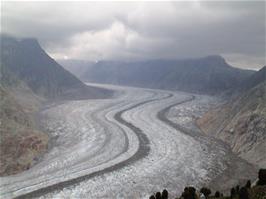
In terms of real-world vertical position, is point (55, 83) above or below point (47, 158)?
above

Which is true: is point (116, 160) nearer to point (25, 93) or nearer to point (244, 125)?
point (244, 125)

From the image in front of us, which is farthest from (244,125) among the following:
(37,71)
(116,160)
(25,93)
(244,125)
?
(37,71)

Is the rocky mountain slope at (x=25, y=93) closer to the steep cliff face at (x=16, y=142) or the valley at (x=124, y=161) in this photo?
the steep cliff face at (x=16, y=142)

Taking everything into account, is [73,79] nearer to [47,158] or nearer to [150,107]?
[150,107]

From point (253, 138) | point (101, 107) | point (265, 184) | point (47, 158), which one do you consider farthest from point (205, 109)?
point (265, 184)

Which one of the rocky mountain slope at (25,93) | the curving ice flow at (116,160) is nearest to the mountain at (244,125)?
the curving ice flow at (116,160)

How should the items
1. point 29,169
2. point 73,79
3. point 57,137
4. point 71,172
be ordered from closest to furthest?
point 71,172 < point 29,169 < point 57,137 < point 73,79

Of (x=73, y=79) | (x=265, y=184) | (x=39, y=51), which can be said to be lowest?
(x=265, y=184)

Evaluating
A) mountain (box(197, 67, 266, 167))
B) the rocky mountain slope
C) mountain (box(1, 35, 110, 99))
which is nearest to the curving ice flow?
the rocky mountain slope
